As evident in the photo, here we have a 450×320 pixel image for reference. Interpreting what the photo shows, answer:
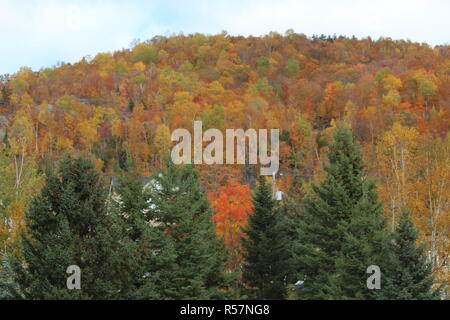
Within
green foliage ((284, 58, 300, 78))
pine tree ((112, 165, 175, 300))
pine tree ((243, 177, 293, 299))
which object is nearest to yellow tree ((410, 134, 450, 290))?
pine tree ((243, 177, 293, 299))

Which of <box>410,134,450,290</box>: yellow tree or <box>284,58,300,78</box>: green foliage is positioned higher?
<box>284,58,300,78</box>: green foliage

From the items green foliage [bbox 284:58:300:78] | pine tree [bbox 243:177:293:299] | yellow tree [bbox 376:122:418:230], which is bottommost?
pine tree [bbox 243:177:293:299]

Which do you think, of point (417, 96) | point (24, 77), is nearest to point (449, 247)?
point (417, 96)

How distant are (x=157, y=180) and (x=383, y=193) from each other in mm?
12992

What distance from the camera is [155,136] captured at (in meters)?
71.9

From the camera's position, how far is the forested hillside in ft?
76.8

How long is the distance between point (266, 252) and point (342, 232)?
3.64m

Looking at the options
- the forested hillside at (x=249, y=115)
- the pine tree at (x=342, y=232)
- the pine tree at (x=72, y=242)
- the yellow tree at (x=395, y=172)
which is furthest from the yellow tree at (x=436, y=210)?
the pine tree at (x=72, y=242)

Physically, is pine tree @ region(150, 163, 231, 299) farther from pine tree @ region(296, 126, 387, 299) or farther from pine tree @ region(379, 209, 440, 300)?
pine tree @ region(379, 209, 440, 300)

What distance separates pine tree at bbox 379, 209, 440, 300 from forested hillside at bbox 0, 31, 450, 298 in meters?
3.31

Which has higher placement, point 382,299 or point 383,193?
point 383,193

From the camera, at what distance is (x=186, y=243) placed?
18.2 m

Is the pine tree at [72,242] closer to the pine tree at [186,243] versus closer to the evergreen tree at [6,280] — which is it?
the evergreen tree at [6,280]
